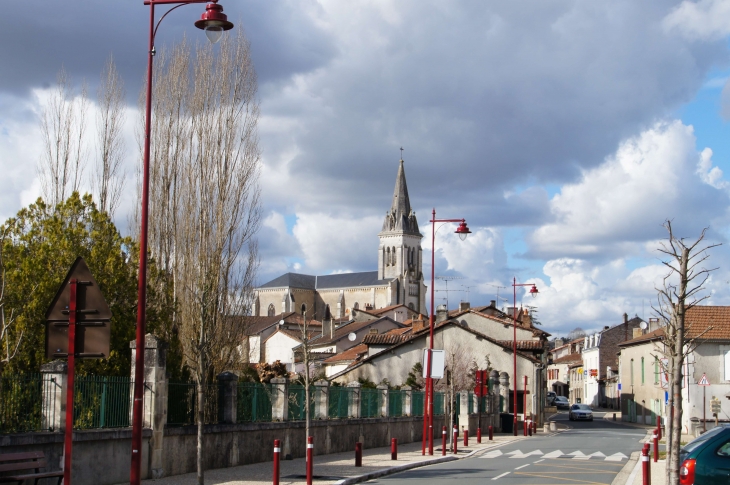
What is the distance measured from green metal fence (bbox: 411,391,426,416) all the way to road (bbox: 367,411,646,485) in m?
5.22

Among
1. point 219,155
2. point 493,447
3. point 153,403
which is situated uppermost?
point 219,155

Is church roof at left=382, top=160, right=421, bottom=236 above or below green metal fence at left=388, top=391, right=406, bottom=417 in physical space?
above

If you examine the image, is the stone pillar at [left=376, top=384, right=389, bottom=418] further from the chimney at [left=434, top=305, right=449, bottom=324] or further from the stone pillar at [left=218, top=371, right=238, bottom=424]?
the chimney at [left=434, top=305, right=449, bottom=324]

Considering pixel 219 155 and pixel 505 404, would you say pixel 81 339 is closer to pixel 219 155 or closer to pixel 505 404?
pixel 219 155

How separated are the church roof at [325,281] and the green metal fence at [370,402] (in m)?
139

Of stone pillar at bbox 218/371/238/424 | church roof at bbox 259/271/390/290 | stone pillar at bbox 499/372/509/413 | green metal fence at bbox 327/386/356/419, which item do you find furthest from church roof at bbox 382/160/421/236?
stone pillar at bbox 218/371/238/424

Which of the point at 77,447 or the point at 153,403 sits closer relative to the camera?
the point at 77,447

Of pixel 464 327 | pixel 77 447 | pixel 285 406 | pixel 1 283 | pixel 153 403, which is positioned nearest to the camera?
pixel 1 283

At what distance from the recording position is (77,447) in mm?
15047

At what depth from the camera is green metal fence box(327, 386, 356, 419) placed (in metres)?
26.9

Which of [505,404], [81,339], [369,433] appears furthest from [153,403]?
[505,404]

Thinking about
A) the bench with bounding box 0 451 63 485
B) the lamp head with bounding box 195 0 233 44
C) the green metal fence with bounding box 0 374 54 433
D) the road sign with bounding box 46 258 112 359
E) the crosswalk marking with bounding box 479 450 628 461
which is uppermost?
the lamp head with bounding box 195 0 233 44

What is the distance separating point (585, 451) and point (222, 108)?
1654 centimetres

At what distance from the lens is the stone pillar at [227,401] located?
67.5ft
